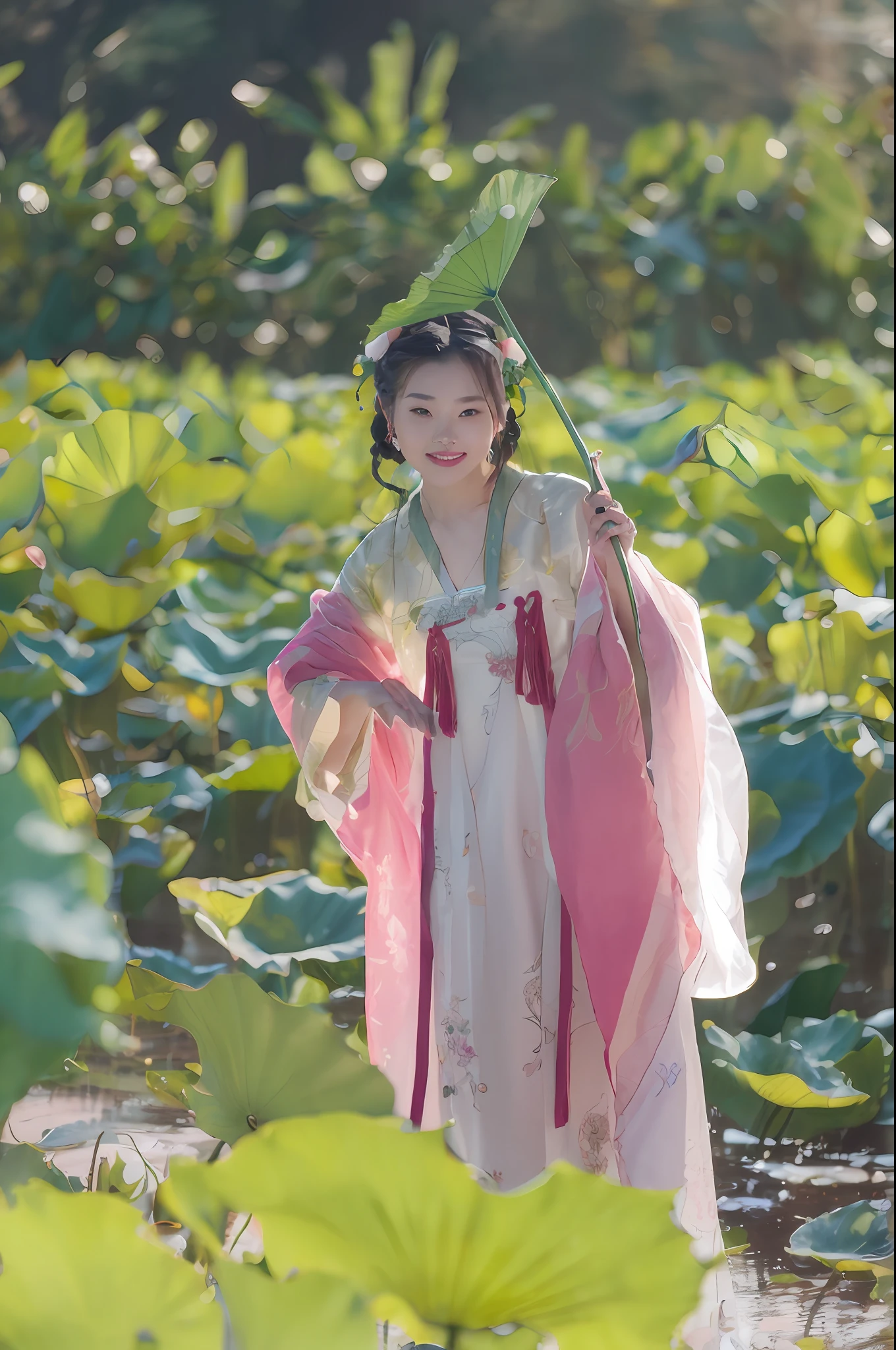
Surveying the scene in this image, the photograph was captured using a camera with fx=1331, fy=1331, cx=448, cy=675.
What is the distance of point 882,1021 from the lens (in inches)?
61.4

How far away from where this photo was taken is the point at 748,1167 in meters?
1.42

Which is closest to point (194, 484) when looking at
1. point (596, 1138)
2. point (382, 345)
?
point (382, 345)

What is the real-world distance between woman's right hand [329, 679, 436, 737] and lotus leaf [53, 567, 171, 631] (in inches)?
40.8

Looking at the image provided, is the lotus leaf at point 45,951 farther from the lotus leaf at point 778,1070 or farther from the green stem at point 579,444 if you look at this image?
the lotus leaf at point 778,1070

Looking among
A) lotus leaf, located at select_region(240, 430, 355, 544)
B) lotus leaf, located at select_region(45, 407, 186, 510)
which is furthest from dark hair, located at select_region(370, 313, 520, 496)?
lotus leaf, located at select_region(240, 430, 355, 544)

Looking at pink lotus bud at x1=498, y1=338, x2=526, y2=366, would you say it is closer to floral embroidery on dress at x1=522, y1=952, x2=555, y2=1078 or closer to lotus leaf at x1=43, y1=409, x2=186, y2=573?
floral embroidery on dress at x1=522, y1=952, x2=555, y2=1078

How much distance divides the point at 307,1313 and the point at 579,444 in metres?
0.57

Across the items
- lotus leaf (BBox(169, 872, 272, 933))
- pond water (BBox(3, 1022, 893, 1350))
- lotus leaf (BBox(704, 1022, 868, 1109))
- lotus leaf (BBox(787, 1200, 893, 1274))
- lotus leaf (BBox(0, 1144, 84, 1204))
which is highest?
lotus leaf (BBox(0, 1144, 84, 1204))

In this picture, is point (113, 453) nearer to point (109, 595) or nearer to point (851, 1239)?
point (109, 595)

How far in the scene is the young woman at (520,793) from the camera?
37.1 inches

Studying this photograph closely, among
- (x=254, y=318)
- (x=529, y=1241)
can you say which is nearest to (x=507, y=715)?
(x=529, y=1241)

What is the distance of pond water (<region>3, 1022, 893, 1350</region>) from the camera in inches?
44.4

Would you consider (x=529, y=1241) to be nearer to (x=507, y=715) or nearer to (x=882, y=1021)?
(x=507, y=715)

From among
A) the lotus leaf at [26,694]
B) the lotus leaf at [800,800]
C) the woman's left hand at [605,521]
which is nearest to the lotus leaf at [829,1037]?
the lotus leaf at [800,800]
